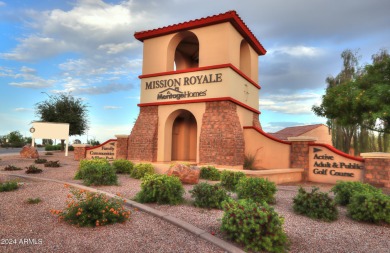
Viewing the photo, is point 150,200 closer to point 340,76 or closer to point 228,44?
point 228,44

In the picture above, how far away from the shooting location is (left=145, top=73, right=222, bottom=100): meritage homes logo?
1420cm

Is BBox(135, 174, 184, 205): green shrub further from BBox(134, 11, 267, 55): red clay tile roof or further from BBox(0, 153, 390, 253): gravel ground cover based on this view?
BBox(134, 11, 267, 55): red clay tile roof

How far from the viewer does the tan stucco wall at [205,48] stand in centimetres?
1397

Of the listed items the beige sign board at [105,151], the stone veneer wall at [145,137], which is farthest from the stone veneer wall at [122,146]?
the beige sign board at [105,151]

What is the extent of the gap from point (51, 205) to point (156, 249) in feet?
11.6

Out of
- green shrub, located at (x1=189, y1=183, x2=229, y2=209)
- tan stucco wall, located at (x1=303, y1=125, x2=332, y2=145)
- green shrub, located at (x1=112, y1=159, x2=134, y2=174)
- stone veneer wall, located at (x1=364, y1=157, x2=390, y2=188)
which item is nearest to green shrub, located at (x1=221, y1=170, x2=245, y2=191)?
green shrub, located at (x1=189, y1=183, x2=229, y2=209)

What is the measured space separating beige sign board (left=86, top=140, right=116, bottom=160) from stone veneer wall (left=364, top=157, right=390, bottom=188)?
14.5 meters

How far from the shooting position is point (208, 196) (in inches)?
258

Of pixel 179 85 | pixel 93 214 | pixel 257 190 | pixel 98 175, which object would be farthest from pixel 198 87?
pixel 93 214

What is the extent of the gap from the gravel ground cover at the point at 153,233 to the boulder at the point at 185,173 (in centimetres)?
293

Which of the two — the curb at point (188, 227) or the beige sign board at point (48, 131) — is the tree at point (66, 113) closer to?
the beige sign board at point (48, 131)

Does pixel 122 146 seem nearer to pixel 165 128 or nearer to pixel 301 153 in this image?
pixel 165 128

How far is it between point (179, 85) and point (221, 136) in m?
4.29

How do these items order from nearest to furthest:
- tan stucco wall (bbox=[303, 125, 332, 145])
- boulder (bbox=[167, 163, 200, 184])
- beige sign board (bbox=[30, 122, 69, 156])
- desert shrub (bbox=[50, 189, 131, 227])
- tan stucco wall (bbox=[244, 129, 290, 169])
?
desert shrub (bbox=[50, 189, 131, 227]) < boulder (bbox=[167, 163, 200, 184]) < tan stucco wall (bbox=[244, 129, 290, 169]) < beige sign board (bbox=[30, 122, 69, 156]) < tan stucco wall (bbox=[303, 125, 332, 145])
